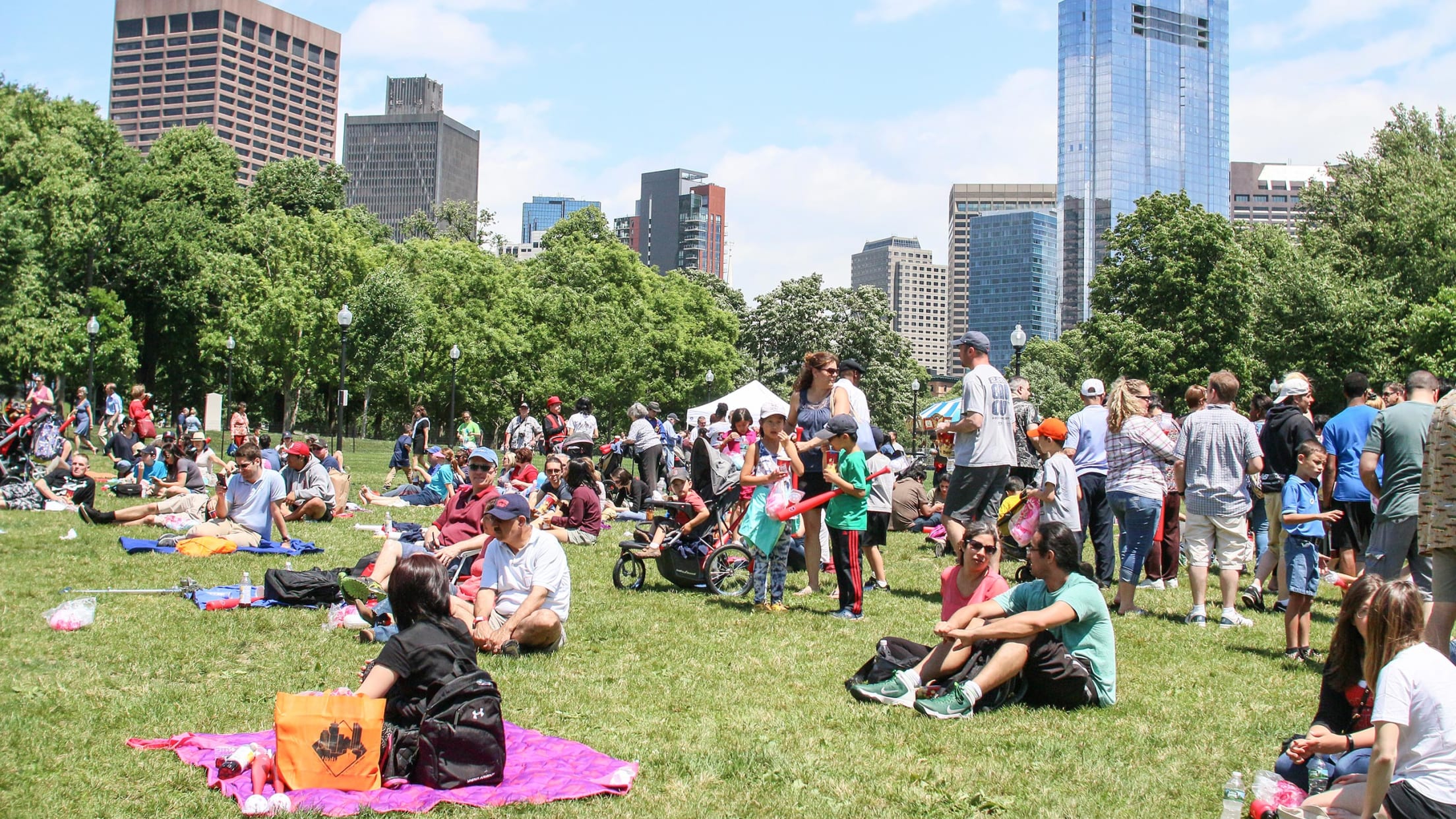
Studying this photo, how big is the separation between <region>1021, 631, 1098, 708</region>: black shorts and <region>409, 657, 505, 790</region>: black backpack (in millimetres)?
2990

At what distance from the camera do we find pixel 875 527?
34.7 feet

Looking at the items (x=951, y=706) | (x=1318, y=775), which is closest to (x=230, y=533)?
(x=951, y=706)

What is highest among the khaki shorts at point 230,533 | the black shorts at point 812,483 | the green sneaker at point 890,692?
the black shorts at point 812,483

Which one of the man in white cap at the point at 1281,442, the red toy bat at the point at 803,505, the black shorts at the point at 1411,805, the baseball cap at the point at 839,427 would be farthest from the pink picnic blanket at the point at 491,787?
the man in white cap at the point at 1281,442

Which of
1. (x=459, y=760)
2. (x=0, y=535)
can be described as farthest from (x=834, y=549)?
(x=0, y=535)

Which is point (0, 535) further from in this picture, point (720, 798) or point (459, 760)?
point (720, 798)

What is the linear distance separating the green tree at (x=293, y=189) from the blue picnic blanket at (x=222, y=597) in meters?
55.6

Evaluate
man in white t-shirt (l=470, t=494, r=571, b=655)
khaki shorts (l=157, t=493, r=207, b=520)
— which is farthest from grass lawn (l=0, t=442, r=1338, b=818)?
khaki shorts (l=157, t=493, r=207, b=520)

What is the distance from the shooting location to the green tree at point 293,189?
202 ft

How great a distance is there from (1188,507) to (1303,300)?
102ft

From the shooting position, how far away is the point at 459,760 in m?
4.80

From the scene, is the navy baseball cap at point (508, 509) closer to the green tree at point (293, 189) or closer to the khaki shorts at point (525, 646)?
the khaki shorts at point (525, 646)

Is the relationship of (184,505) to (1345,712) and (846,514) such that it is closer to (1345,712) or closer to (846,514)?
(846,514)

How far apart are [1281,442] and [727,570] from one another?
4940 millimetres
